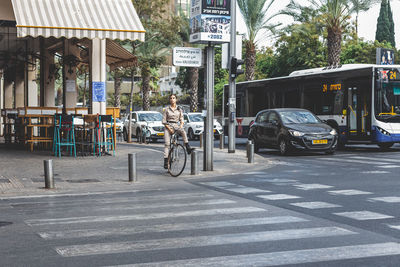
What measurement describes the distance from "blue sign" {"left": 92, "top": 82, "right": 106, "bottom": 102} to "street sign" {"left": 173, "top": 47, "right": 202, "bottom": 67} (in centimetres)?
501

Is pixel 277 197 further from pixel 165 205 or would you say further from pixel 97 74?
pixel 97 74

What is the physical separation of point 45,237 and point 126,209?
2110mm

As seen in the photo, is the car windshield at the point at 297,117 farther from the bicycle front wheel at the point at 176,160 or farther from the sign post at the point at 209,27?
the bicycle front wheel at the point at 176,160

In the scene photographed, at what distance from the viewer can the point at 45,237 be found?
646cm

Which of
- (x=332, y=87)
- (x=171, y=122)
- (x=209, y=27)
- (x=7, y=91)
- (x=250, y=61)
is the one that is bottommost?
(x=171, y=122)

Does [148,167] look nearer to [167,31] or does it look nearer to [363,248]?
[363,248]

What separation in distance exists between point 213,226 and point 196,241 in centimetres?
87

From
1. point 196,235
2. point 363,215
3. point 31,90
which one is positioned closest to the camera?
point 196,235

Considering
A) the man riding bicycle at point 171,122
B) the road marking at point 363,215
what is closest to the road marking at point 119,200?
the road marking at point 363,215

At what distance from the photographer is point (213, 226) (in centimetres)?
709

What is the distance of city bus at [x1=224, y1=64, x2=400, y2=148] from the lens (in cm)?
2106

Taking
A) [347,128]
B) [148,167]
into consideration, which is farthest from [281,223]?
[347,128]

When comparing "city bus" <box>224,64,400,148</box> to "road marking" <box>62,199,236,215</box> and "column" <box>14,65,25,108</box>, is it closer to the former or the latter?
"road marking" <box>62,199,236,215</box>

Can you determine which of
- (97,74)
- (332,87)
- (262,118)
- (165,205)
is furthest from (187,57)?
(332,87)
